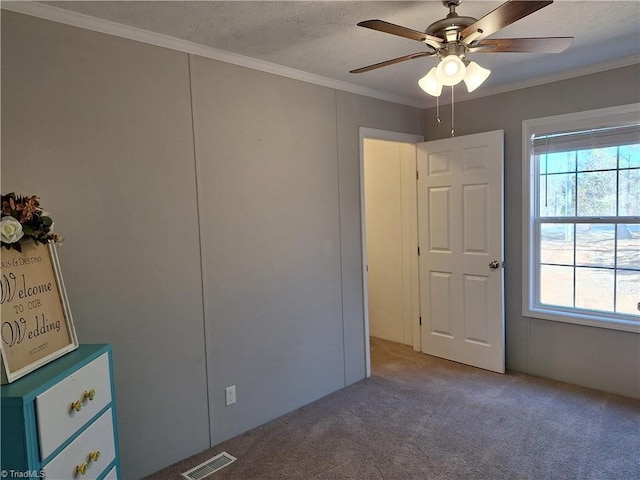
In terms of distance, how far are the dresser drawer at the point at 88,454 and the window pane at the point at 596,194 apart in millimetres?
3419

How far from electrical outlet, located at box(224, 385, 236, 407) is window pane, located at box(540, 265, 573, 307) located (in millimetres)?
2579

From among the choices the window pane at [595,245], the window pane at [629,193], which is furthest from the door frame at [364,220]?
the window pane at [629,193]

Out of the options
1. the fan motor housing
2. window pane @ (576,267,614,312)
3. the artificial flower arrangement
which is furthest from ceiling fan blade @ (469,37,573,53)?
window pane @ (576,267,614,312)

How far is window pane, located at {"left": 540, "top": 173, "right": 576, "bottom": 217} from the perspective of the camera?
131 inches

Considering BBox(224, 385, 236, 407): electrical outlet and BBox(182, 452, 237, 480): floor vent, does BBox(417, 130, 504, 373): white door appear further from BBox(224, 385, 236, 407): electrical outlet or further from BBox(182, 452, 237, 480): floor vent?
BBox(182, 452, 237, 480): floor vent

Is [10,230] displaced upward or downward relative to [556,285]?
upward

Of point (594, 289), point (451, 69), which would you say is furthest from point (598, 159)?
point (451, 69)

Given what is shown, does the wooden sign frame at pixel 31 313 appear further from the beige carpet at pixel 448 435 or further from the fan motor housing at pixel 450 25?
the fan motor housing at pixel 450 25

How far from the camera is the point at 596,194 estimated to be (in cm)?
322

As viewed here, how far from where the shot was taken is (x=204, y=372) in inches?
102

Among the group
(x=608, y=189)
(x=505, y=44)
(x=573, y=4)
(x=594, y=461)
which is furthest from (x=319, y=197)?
(x=594, y=461)

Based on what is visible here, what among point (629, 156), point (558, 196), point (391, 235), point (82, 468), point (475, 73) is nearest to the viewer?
point (82, 468)

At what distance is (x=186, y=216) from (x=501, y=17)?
1845 millimetres

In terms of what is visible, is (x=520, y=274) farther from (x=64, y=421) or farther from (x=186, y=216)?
(x=64, y=421)
